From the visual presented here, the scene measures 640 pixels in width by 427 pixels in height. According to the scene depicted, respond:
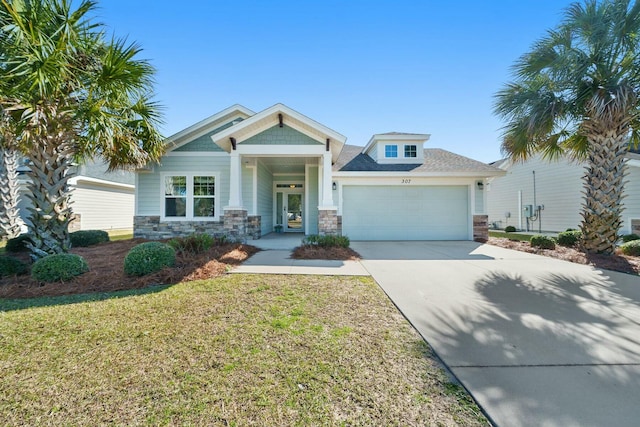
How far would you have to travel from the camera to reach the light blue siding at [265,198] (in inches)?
480

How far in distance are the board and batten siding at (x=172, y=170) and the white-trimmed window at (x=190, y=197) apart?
216 millimetres

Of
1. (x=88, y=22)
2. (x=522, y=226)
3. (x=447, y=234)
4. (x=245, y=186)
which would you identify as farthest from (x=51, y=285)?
(x=522, y=226)

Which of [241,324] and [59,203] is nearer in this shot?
[241,324]

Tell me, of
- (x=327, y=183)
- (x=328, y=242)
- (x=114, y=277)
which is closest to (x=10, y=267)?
(x=114, y=277)

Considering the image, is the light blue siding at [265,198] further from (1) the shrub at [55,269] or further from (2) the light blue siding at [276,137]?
(1) the shrub at [55,269]

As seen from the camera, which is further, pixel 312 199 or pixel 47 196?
pixel 312 199

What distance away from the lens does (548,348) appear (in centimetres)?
285

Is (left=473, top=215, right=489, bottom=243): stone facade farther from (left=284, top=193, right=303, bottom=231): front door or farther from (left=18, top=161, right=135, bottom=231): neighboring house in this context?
(left=18, top=161, right=135, bottom=231): neighboring house

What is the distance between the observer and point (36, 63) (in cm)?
498

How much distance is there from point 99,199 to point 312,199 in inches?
601

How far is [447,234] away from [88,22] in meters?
13.5

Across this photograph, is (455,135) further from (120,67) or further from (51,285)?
(51,285)

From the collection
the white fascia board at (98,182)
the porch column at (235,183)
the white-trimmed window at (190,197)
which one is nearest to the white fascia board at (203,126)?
the white-trimmed window at (190,197)

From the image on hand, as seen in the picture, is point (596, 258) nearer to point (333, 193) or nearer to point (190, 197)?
point (333, 193)
